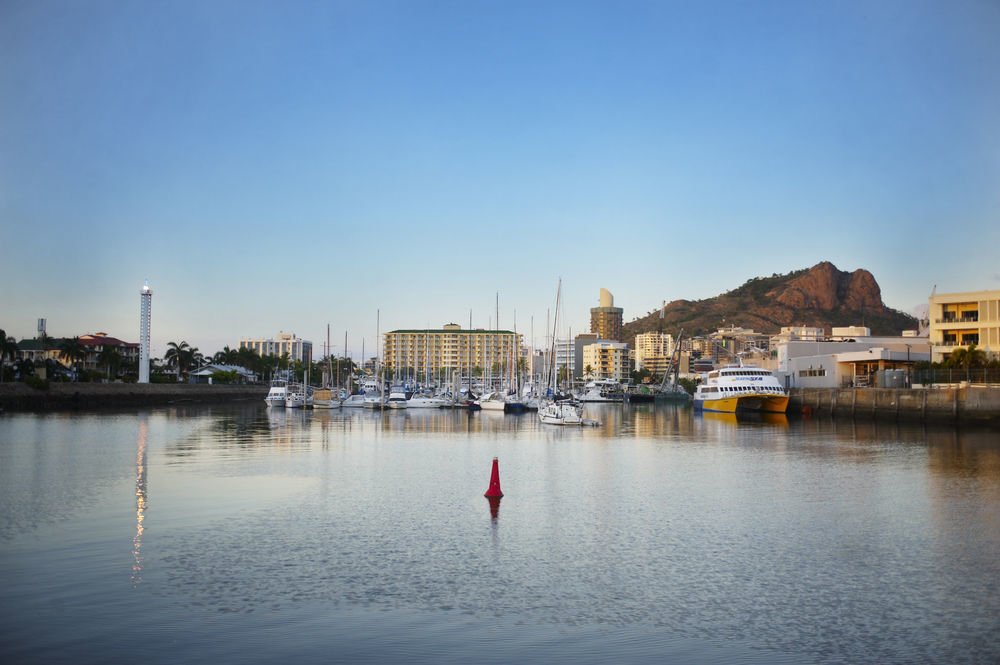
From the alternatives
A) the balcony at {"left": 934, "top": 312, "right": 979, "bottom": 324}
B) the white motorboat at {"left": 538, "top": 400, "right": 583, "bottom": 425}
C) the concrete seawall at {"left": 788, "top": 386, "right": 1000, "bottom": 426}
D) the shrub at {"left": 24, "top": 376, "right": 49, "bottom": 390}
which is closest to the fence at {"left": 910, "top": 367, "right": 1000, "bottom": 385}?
the concrete seawall at {"left": 788, "top": 386, "right": 1000, "bottom": 426}

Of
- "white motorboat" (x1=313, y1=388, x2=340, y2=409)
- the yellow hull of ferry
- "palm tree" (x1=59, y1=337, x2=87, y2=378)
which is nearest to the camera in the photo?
the yellow hull of ferry

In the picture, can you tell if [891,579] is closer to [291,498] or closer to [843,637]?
[843,637]

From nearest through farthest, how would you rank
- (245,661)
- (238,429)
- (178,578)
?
(245,661) → (178,578) → (238,429)

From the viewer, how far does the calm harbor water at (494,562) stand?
11898 mm

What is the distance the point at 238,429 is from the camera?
195 ft

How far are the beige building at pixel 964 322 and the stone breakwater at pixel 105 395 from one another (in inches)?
3635

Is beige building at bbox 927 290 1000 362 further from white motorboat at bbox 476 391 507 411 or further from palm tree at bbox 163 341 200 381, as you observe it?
palm tree at bbox 163 341 200 381

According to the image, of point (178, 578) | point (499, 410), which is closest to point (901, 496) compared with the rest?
point (178, 578)

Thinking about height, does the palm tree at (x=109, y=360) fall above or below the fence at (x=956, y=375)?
above

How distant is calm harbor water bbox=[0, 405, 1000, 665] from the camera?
39.0 feet

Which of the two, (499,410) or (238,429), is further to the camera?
(499,410)

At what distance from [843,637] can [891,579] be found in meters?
4.10

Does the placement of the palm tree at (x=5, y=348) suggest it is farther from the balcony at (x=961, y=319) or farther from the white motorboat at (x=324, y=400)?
the balcony at (x=961, y=319)

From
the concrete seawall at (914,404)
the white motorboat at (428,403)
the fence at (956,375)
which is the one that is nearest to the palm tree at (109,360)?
the white motorboat at (428,403)
